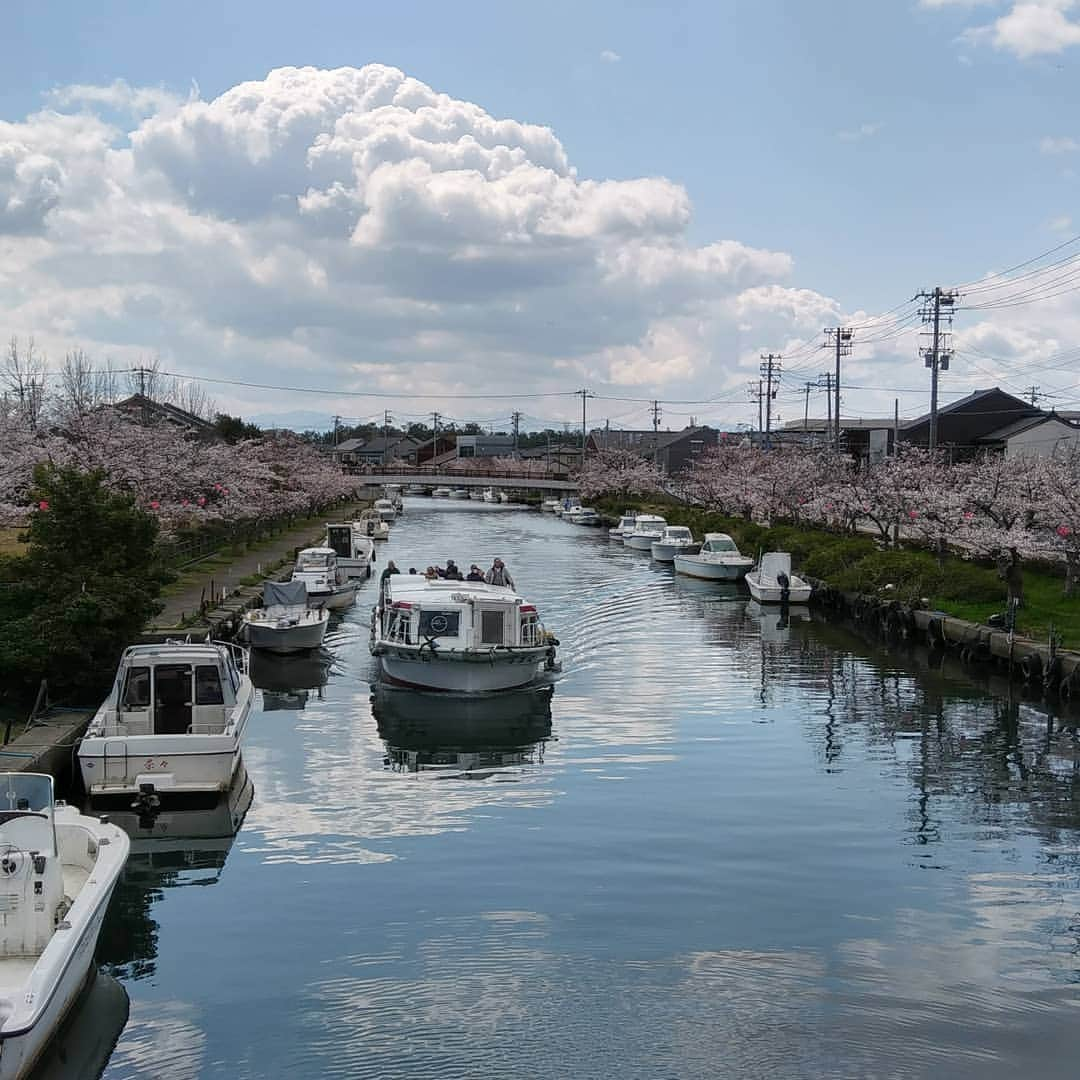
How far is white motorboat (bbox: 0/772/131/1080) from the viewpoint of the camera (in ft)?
38.4

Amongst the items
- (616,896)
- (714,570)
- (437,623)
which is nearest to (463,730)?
(437,623)

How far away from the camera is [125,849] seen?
15938 millimetres

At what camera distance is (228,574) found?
52875 mm

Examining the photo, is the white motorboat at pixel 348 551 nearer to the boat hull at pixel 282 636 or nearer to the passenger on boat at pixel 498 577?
the passenger on boat at pixel 498 577

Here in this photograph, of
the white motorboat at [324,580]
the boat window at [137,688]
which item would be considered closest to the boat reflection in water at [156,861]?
the boat window at [137,688]

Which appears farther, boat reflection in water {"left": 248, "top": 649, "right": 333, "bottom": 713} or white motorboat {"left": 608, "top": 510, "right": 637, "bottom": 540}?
white motorboat {"left": 608, "top": 510, "right": 637, "bottom": 540}

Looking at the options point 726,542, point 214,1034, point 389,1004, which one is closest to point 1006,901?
point 389,1004

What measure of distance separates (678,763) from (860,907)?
8723mm

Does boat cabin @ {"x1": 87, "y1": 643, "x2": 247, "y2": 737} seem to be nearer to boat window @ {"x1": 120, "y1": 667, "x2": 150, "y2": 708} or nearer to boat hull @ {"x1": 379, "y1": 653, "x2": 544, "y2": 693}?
boat window @ {"x1": 120, "y1": 667, "x2": 150, "y2": 708}

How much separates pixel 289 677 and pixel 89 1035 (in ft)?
76.5

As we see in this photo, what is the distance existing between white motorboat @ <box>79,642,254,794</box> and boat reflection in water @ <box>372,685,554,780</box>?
407 centimetres

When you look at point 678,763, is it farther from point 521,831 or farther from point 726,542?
point 726,542

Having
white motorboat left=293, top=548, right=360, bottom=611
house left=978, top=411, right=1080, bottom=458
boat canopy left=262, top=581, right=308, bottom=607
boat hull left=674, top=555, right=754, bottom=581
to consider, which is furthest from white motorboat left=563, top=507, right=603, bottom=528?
boat canopy left=262, top=581, right=308, bottom=607

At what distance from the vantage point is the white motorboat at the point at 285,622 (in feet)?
128
